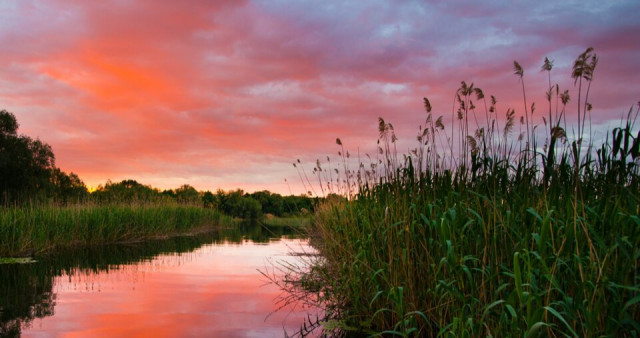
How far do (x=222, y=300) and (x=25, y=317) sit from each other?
121 inches

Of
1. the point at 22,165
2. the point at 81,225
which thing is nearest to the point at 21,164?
the point at 22,165

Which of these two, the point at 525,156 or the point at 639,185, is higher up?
the point at 525,156

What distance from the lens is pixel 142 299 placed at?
357 inches

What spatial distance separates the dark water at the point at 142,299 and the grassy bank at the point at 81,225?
129 centimetres

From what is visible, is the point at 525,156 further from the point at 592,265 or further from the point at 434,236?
the point at 592,265

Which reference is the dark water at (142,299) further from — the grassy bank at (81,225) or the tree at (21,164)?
the tree at (21,164)

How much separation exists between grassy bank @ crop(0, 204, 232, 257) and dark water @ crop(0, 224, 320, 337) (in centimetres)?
129

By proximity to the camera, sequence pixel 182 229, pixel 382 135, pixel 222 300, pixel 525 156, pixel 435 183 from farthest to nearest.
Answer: pixel 182 229, pixel 222 300, pixel 382 135, pixel 435 183, pixel 525 156

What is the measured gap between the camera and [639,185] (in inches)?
175

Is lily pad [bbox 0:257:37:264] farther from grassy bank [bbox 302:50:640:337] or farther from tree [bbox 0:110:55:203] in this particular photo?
tree [bbox 0:110:55:203]

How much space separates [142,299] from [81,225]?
1143 centimetres

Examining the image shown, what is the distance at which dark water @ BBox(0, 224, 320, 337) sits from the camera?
23.0ft

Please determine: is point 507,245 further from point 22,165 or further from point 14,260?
point 22,165

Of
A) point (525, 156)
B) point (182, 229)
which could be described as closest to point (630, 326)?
point (525, 156)
